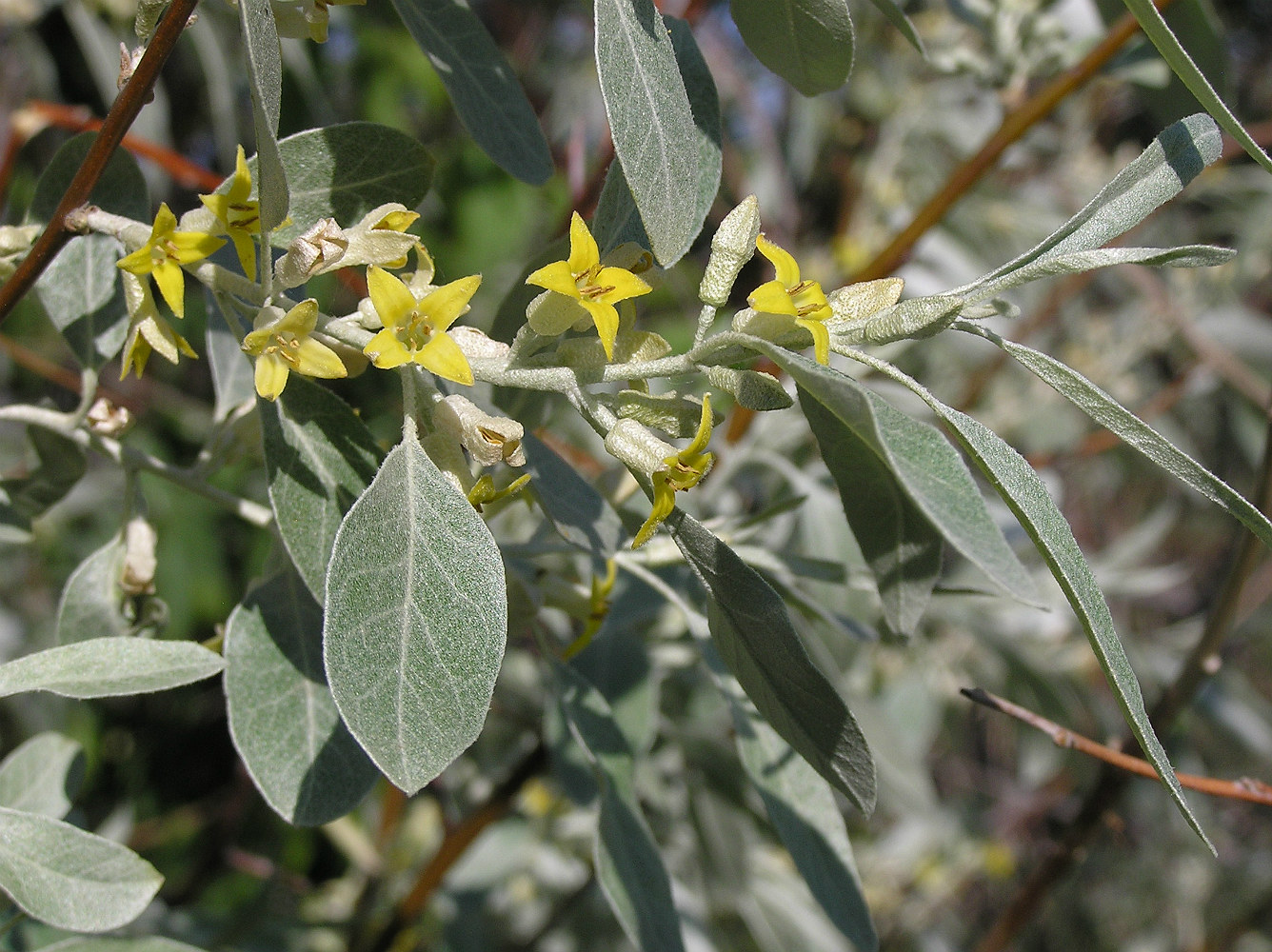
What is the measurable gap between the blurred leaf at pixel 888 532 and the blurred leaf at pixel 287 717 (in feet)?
1.33

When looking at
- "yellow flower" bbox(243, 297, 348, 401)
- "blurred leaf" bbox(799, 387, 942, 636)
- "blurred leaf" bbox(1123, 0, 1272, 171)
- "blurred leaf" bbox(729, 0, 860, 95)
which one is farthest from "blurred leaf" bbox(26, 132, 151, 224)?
"blurred leaf" bbox(1123, 0, 1272, 171)

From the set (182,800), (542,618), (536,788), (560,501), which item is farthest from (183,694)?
(560,501)

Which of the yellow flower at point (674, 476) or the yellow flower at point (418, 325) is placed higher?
the yellow flower at point (418, 325)

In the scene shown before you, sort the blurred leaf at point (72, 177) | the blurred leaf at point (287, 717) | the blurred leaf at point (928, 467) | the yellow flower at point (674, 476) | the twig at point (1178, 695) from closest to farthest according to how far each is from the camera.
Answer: the blurred leaf at point (928, 467) < the yellow flower at point (674, 476) < the blurred leaf at point (287, 717) < the blurred leaf at point (72, 177) < the twig at point (1178, 695)

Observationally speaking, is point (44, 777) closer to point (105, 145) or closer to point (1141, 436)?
point (105, 145)

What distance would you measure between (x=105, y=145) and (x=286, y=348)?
0.20 m

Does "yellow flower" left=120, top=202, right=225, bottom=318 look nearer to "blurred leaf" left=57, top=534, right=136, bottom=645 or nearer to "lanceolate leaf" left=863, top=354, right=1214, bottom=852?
"blurred leaf" left=57, top=534, right=136, bottom=645

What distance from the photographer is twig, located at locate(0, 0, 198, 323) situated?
650 mm

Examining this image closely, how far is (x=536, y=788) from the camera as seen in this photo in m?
2.20

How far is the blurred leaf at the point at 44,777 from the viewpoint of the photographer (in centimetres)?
93

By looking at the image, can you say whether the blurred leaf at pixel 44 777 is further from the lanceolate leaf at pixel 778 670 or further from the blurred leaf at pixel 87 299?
the lanceolate leaf at pixel 778 670

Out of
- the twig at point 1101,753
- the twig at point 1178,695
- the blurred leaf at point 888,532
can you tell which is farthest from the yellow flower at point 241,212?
the twig at point 1178,695

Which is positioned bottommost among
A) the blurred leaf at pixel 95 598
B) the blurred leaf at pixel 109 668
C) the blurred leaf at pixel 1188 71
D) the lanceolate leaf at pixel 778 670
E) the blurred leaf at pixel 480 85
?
the blurred leaf at pixel 95 598

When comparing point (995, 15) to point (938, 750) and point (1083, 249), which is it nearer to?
point (1083, 249)
